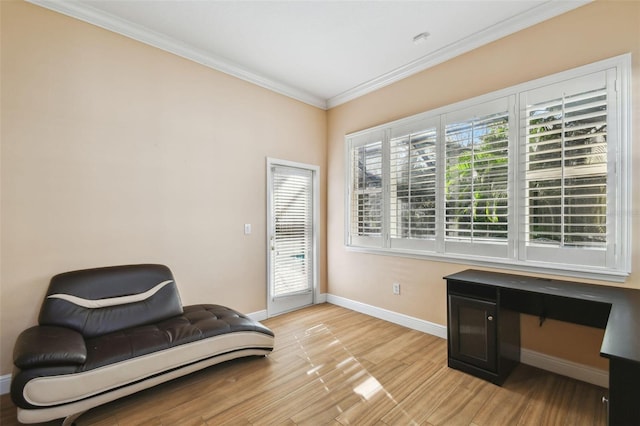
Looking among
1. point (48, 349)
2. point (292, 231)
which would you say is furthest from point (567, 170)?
point (48, 349)

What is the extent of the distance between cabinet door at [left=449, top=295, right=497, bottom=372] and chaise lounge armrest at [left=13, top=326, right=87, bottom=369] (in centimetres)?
285

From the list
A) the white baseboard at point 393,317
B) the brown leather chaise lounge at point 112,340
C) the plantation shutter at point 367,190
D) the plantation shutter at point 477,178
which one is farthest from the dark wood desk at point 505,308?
the brown leather chaise lounge at point 112,340

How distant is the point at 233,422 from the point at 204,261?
1811mm

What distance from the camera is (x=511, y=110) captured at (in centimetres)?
273

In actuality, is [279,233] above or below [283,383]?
above

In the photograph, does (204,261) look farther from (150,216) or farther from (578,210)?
(578,210)

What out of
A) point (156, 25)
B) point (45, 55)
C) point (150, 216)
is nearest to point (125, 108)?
point (45, 55)

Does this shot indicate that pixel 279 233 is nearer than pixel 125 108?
No

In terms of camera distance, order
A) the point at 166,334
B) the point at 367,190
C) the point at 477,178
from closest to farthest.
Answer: the point at 166,334
the point at 477,178
the point at 367,190

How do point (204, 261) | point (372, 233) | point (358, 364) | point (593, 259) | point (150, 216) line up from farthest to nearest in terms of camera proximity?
point (372, 233) < point (204, 261) < point (150, 216) < point (358, 364) < point (593, 259)

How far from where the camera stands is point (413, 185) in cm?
352

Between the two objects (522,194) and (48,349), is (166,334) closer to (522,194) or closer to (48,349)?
(48,349)

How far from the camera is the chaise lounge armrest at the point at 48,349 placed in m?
1.73

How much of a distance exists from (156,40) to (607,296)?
176 inches
